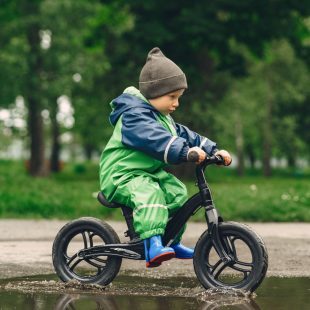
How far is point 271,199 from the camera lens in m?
12.7

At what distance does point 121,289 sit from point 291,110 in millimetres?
46920

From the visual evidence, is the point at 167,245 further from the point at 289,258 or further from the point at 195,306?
the point at 289,258

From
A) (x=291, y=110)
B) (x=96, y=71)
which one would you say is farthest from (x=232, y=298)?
(x=291, y=110)

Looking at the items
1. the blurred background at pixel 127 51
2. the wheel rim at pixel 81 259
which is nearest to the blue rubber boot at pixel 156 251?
the wheel rim at pixel 81 259

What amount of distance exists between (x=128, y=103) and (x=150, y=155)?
16.1 inches

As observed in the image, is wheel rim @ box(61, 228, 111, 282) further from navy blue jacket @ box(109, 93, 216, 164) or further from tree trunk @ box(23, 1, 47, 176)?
tree trunk @ box(23, 1, 47, 176)

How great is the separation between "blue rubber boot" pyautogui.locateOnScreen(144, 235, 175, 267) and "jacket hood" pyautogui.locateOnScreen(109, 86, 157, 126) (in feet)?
2.97

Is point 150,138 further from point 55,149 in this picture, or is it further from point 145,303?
point 55,149

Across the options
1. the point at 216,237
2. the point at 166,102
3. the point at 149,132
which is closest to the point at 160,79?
the point at 166,102

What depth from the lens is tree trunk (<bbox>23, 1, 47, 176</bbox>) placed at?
30.9 meters

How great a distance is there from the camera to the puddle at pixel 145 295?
5090mm

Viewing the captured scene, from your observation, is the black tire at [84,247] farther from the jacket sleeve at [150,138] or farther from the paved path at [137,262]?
the jacket sleeve at [150,138]

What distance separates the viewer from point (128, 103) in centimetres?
599

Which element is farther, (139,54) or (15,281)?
(139,54)
